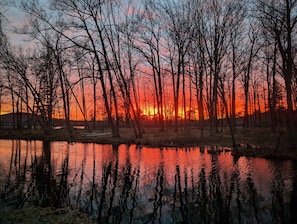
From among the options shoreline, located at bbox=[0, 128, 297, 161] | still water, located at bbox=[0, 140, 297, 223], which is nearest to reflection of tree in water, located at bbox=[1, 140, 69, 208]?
still water, located at bbox=[0, 140, 297, 223]

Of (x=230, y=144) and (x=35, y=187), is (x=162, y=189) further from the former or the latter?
(x=230, y=144)

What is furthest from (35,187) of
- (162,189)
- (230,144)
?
(230,144)

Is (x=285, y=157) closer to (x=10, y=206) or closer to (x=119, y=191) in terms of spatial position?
(x=119, y=191)

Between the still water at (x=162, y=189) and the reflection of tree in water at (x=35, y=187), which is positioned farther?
the reflection of tree in water at (x=35, y=187)

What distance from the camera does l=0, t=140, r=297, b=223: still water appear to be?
843 centimetres

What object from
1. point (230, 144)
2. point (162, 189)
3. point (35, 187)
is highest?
point (230, 144)

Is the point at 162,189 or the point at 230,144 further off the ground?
the point at 230,144

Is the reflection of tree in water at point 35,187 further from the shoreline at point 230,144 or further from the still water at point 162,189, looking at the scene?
the shoreline at point 230,144

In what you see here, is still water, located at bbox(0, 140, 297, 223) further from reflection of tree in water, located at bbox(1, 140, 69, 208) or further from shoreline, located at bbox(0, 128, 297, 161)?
shoreline, located at bbox(0, 128, 297, 161)

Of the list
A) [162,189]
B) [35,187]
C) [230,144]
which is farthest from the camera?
[230,144]

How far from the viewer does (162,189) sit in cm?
1129

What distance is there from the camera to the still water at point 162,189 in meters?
8.43

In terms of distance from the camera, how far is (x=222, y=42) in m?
29.8

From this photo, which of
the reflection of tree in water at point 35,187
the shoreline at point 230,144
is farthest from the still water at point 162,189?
the shoreline at point 230,144
